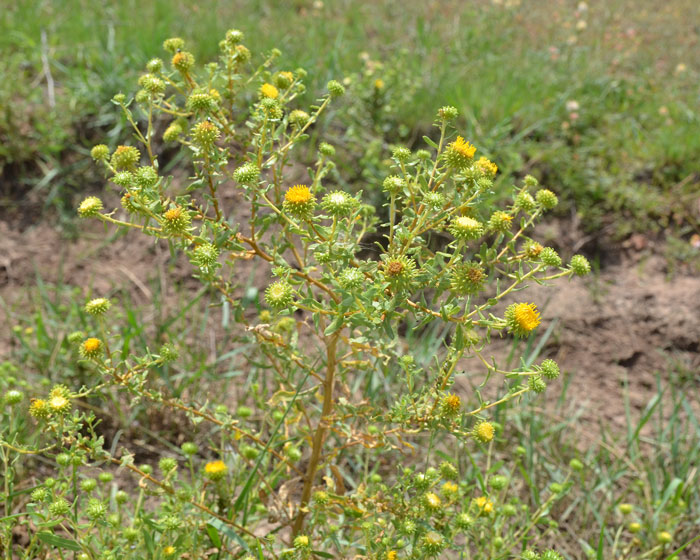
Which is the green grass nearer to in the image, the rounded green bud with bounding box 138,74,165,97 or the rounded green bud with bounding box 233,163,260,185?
the rounded green bud with bounding box 138,74,165,97

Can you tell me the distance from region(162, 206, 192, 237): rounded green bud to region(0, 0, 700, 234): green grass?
191 cm

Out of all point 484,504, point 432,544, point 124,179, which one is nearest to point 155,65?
point 124,179

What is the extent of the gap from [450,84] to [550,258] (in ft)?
9.09

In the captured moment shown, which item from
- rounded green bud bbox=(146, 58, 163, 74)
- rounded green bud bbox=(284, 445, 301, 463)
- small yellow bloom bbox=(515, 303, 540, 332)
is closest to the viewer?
small yellow bloom bbox=(515, 303, 540, 332)

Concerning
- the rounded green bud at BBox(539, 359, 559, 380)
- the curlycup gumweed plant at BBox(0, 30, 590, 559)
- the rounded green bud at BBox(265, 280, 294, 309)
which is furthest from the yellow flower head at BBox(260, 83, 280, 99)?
the rounded green bud at BBox(539, 359, 559, 380)

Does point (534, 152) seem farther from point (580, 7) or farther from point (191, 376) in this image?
point (580, 7)

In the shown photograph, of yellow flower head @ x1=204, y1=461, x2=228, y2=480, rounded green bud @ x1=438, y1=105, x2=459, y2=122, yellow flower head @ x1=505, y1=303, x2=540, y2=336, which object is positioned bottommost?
yellow flower head @ x1=204, y1=461, x2=228, y2=480

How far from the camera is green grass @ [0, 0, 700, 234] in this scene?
3.59m

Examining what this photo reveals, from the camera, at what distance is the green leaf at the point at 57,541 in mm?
1555

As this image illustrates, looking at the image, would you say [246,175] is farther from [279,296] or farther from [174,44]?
[174,44]

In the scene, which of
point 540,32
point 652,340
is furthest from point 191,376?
point 540,32

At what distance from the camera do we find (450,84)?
13.1 feet

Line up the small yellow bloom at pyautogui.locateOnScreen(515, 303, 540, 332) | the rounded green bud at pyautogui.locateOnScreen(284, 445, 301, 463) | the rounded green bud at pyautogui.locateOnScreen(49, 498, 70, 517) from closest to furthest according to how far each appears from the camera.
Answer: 1. the small yellow bloom at pyautogui.locateOnScreen(515, 303, 540, 332)
2. the rounded green bud at pyautogui.locateOnScreen(49, 498, 70, 517)
3. the rounded green bud at pyautogui.locateOnScreen(284, 445, 301, 463)

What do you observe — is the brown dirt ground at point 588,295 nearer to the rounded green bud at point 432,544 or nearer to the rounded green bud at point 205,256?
the rounded green bud at point 432,544
